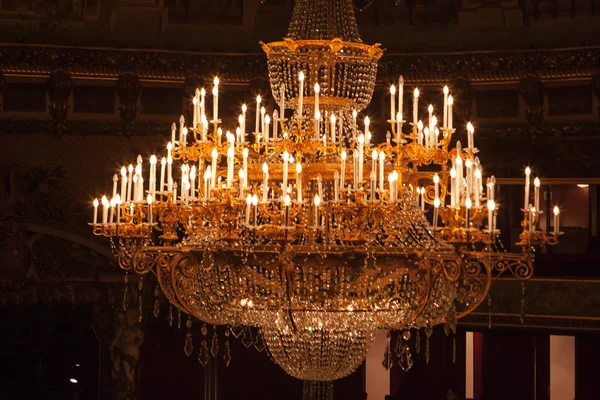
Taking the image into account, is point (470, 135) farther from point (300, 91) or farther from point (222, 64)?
point (222, 64)

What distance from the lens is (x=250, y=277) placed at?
6105 mm

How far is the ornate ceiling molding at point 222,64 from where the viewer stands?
37.2 feet

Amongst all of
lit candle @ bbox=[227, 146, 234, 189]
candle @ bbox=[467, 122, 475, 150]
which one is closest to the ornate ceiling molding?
candle @ bbox=[467, 122, 475, 150]

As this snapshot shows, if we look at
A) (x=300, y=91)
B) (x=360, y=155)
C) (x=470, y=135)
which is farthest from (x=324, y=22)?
(x=470, y=135)

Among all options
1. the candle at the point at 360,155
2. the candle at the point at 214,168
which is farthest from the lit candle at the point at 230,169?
the candle at the point at 360,155

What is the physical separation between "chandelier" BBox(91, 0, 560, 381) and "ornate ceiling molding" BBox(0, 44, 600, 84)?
16.9 ft

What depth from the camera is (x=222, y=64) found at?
11633mm

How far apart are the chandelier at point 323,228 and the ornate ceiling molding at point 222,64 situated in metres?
5.16

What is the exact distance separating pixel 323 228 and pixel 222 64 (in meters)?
6.16

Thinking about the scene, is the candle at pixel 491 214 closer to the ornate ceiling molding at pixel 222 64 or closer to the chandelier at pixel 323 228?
the chandelier at pixel 323 228

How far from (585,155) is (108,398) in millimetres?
5440

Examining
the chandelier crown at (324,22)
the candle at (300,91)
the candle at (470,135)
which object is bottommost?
the candle at (470,135)

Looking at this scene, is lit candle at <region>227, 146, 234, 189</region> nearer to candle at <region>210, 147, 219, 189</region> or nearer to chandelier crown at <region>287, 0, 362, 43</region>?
candle at <region>210, 147, 219, 189</region>

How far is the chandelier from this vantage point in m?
5.70
